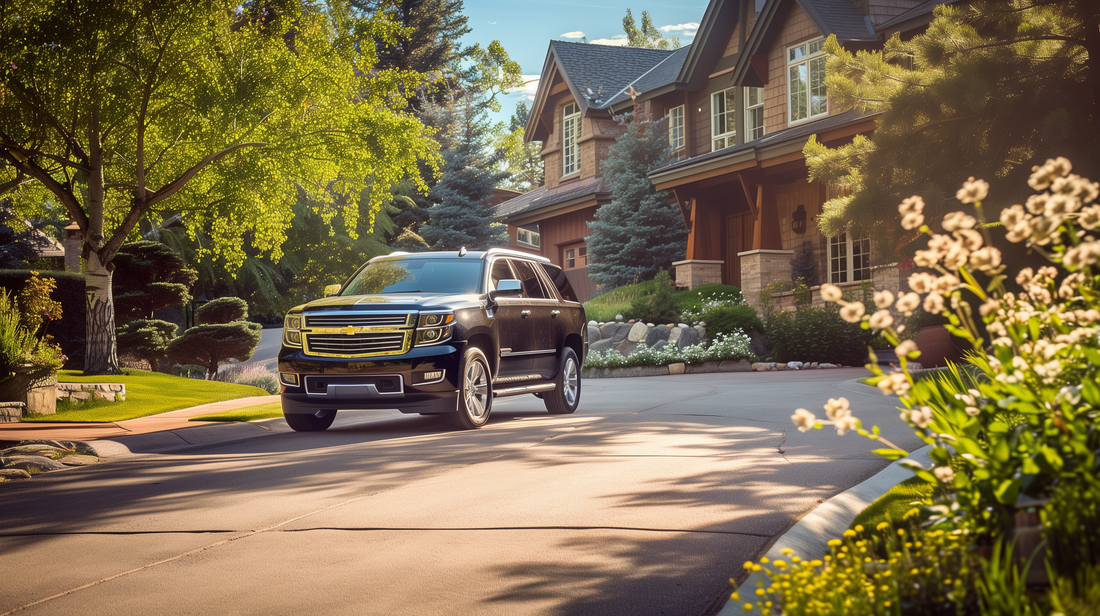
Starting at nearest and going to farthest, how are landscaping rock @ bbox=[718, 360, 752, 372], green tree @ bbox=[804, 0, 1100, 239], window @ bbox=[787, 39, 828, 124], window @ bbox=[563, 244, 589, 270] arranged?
1. green tree @ bbox=[804, 0, 1100, 239]
2. landscaping rock @ bbox=[718, 360, 752, 372]
3. window @ bbox=[787, 39, 828, 124]
4. window @ bbox=[563, 244, 589, 270]

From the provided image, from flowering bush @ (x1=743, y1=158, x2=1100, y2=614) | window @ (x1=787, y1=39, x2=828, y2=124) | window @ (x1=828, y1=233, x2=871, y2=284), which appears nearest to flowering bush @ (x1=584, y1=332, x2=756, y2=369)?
window @ (x1=828, y1=233, x2=871, y2=284)

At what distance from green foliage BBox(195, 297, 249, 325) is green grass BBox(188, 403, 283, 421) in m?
11.4

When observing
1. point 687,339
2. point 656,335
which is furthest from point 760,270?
point 656,335

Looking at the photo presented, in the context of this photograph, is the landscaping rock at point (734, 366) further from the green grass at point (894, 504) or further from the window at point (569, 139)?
the window at point (569, 139)

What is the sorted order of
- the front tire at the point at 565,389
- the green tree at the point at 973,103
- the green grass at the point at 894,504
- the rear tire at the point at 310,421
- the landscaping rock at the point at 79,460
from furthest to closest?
the green tree at the point at 973,103 < the front tire at the point at 565,389 < the rear tire at the point at 310,421 < the landscaping rock at the point at 79,460 < the green grass at the point at 894,504

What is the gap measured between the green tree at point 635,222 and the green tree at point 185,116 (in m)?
8.19

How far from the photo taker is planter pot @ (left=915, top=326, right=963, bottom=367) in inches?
685

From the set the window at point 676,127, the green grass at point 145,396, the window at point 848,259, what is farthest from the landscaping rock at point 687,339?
the window at point 676,127

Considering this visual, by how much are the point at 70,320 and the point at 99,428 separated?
10353 mm

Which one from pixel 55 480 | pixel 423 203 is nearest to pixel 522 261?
pixel 55 480

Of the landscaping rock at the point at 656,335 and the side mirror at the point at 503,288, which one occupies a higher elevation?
the side mirror at the point at 503,288

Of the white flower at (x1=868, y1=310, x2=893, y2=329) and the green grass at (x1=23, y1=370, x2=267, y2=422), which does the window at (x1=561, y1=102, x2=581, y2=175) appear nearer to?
the green grass at (x1=23, y1=370, x2=267, y2=422)

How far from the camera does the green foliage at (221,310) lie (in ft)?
82.1

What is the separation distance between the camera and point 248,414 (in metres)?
13.2
